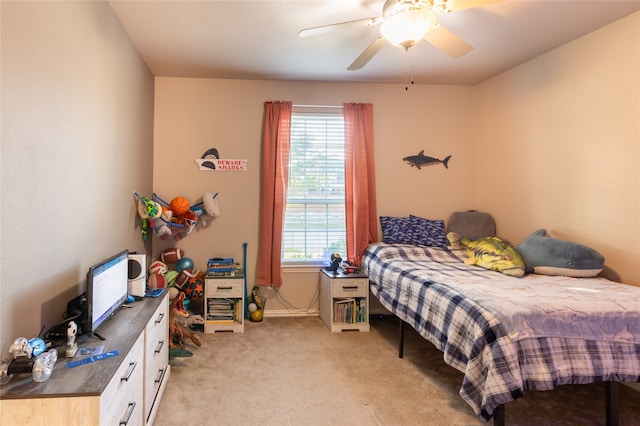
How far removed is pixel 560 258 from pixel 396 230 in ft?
5.05

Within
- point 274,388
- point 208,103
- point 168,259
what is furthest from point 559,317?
point 208,103

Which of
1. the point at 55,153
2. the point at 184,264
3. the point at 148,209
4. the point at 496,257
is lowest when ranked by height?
the point at 184,264

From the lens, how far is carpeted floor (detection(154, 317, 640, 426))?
1.97 metres

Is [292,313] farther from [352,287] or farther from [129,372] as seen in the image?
[129,372]

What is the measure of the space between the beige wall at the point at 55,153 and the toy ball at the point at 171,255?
3.01 ft

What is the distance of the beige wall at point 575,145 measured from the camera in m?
2.43

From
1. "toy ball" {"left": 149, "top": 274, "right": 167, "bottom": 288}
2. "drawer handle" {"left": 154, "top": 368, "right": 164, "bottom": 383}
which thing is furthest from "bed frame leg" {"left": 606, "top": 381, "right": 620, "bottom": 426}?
"toy ball" {"left": 149, "top": 274, "right": 167, "bottom": 288}

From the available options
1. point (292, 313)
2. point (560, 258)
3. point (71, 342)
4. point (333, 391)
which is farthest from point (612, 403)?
point (292, 313)

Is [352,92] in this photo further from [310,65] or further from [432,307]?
[432,307]

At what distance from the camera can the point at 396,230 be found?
377 centimetres

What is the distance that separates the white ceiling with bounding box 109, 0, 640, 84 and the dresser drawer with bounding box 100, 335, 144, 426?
2.18 meters

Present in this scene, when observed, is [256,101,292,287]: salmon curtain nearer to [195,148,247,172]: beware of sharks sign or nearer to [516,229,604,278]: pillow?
[195,148,247,172]: beware of sharks sign

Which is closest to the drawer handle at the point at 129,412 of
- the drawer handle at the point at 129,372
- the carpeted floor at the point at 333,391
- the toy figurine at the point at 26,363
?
the drawer handle at the point at 129,372

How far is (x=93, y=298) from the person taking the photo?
1555 mm
